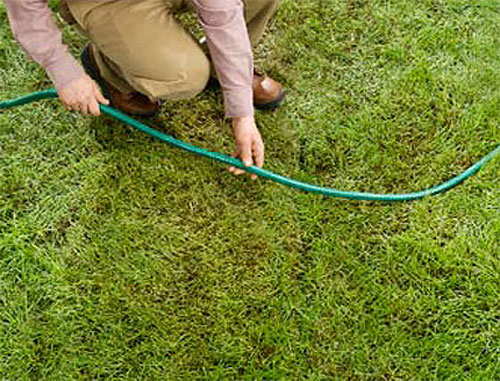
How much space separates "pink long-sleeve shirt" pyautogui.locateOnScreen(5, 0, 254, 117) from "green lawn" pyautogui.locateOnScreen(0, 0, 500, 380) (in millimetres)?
428

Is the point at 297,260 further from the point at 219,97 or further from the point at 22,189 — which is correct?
the point at 22,189

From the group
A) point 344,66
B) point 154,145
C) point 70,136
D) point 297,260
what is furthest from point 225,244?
point 344,66

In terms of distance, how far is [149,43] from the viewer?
1841 millimetres

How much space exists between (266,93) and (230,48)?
510 millimetres

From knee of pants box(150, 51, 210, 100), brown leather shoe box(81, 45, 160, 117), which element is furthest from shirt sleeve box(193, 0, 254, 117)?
brown leather shoe box(81, 45, 160, 117)

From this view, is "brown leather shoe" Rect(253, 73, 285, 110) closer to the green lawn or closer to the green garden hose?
the green lawn

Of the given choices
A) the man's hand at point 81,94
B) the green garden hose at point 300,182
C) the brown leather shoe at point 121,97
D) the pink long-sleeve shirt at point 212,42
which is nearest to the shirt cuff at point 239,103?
the pink long-sleeve shirt at point 212,42

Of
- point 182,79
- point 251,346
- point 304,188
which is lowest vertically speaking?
point 251,346

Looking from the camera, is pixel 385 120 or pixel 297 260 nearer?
pixel 297 260

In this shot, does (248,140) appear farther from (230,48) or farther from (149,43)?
(149,43)

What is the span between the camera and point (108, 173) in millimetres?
2107

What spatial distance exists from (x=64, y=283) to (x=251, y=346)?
1.91 ft

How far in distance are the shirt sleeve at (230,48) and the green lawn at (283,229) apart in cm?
42

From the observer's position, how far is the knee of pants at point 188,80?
6.26 ft
